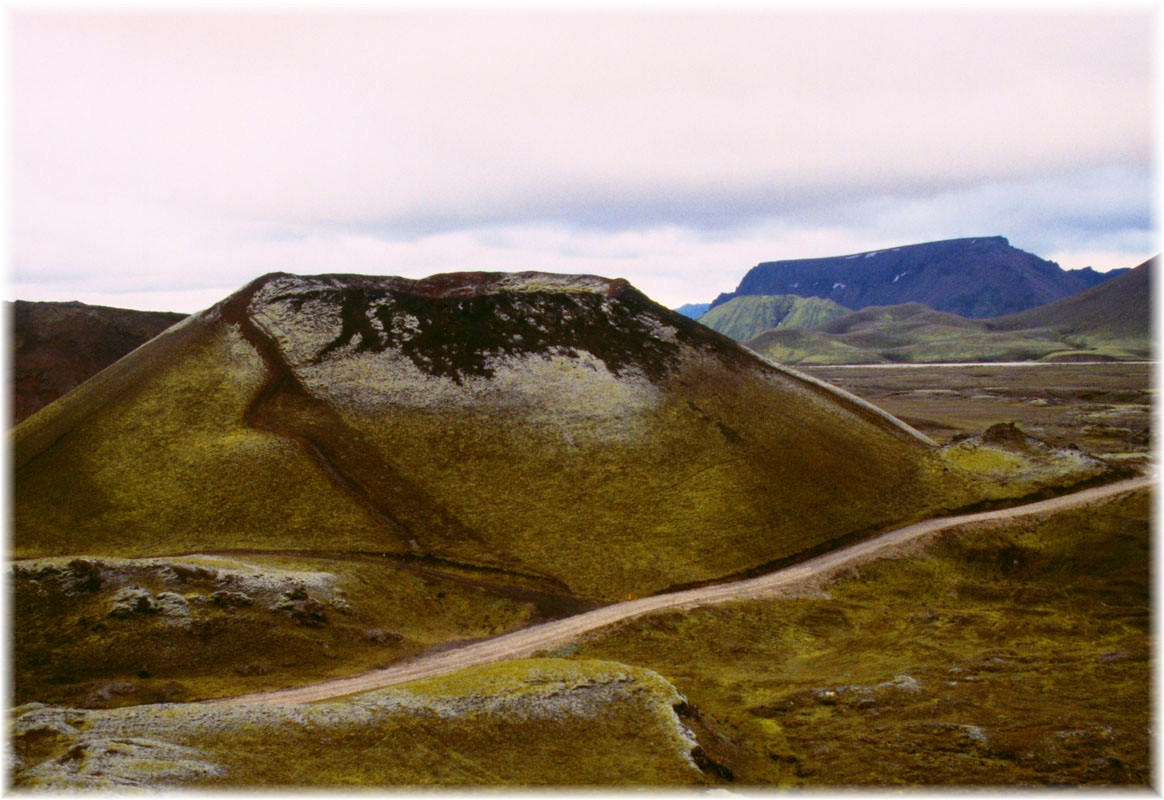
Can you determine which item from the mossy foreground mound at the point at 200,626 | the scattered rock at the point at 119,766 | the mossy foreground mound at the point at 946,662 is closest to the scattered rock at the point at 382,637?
the mossy foreground mound at the point at 200,626

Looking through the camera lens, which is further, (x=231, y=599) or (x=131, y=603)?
(x=231, y=599)

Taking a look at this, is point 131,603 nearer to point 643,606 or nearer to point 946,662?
point 643,606

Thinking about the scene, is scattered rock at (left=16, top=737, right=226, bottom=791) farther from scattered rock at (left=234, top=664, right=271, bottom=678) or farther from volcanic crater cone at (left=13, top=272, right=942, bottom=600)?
volcanic crater cone at (left=13, top=272, right=942, bottom=600)

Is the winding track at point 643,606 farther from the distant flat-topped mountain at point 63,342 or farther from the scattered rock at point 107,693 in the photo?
the distant flat-topped mountain at point 63,342

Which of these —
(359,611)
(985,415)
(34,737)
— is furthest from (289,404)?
(985,415)

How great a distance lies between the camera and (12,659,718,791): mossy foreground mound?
29.9 m

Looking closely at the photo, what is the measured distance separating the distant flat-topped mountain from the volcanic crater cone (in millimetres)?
53525

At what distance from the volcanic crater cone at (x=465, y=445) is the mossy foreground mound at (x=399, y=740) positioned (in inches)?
891

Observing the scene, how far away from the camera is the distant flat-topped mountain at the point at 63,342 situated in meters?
133

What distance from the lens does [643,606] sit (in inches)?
2274

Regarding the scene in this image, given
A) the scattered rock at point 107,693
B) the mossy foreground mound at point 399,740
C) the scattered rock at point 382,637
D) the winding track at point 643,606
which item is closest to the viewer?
the mossy foreground mound at point 399,740

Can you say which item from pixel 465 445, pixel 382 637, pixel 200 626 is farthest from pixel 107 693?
pixel 465 445

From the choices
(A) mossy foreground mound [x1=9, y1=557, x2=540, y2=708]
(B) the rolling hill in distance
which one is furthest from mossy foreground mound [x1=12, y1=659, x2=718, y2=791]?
(A) mossy foreground mound [x1=9, y1=557, x2=540, y2=708]

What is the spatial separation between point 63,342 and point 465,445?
105 meters
